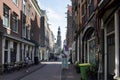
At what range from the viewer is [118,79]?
10984 millimetres

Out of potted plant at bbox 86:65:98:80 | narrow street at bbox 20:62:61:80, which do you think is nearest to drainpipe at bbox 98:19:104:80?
potted plant at bbox 86:65:98:80

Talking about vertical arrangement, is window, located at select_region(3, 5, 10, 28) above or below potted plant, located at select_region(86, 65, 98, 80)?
above

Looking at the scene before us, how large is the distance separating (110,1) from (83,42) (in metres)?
16.3

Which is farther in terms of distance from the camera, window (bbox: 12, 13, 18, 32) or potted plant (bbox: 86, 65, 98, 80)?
window (bbox: 12, 13, 18, 32)

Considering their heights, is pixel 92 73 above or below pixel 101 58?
below

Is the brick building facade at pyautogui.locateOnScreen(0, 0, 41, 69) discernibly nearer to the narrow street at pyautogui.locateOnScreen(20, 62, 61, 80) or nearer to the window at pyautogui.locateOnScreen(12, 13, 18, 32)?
the window at pyautogui.locateOnScreen(12, 13, 18, 32)

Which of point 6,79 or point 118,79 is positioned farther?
point 6,79

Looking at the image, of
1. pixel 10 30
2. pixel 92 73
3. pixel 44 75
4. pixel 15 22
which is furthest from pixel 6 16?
pixel 92 73

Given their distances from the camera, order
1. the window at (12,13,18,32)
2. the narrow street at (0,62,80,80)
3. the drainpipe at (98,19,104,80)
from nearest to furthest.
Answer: the drainpipe at (98,19,104,80) → the narrow street at (0,62,80,80) → the window at (12,13,18,32)

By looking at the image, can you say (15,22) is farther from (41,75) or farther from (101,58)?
(101,58)

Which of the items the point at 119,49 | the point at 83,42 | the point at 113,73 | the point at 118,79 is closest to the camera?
the point at 118,79

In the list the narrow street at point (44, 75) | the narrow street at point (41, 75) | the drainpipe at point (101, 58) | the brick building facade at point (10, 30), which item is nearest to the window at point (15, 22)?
the brick building facade at point (10, 30)

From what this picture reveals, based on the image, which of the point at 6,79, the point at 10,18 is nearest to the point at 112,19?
the point at 6,79

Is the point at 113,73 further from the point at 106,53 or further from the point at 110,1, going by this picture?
the point at 110,1
